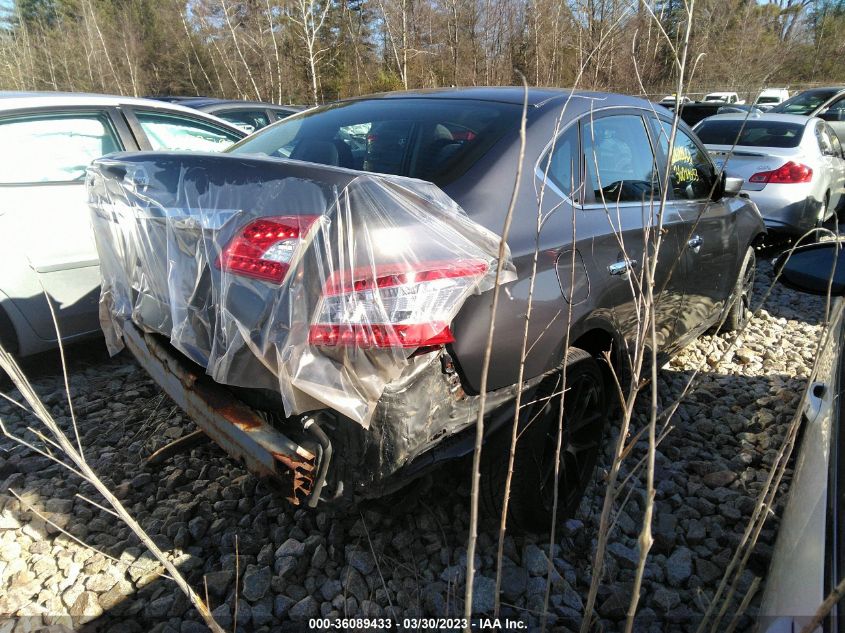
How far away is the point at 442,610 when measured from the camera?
1.89 metres

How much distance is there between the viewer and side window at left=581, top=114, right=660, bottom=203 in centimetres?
234

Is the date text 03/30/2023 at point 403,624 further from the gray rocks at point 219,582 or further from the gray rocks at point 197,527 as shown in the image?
the gray rocks at point 197,527

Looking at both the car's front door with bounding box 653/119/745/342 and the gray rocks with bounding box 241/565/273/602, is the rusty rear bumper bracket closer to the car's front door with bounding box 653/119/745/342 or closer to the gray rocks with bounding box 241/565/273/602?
the gray rocks with bounding box 241/565/273/602

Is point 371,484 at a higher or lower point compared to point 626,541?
higher

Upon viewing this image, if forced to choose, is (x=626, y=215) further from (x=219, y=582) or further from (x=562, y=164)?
(x=219, y=582)

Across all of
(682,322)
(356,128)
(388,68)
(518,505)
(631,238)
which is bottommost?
(518,505)

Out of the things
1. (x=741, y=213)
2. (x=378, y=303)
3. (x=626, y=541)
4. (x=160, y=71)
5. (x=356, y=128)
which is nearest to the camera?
(x=378, y=303)

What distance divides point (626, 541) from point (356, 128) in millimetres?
1970

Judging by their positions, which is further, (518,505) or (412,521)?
A: (412,521)

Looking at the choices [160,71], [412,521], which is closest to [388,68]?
[160,71]

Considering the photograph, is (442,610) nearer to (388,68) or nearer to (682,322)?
(682,322)

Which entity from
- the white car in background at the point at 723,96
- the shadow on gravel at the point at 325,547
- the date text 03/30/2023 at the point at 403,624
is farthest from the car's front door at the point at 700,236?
the white car in background at the point at 723,96

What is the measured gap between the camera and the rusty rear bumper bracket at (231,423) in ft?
5.02

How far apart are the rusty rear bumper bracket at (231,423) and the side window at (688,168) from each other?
2245 millimetres
